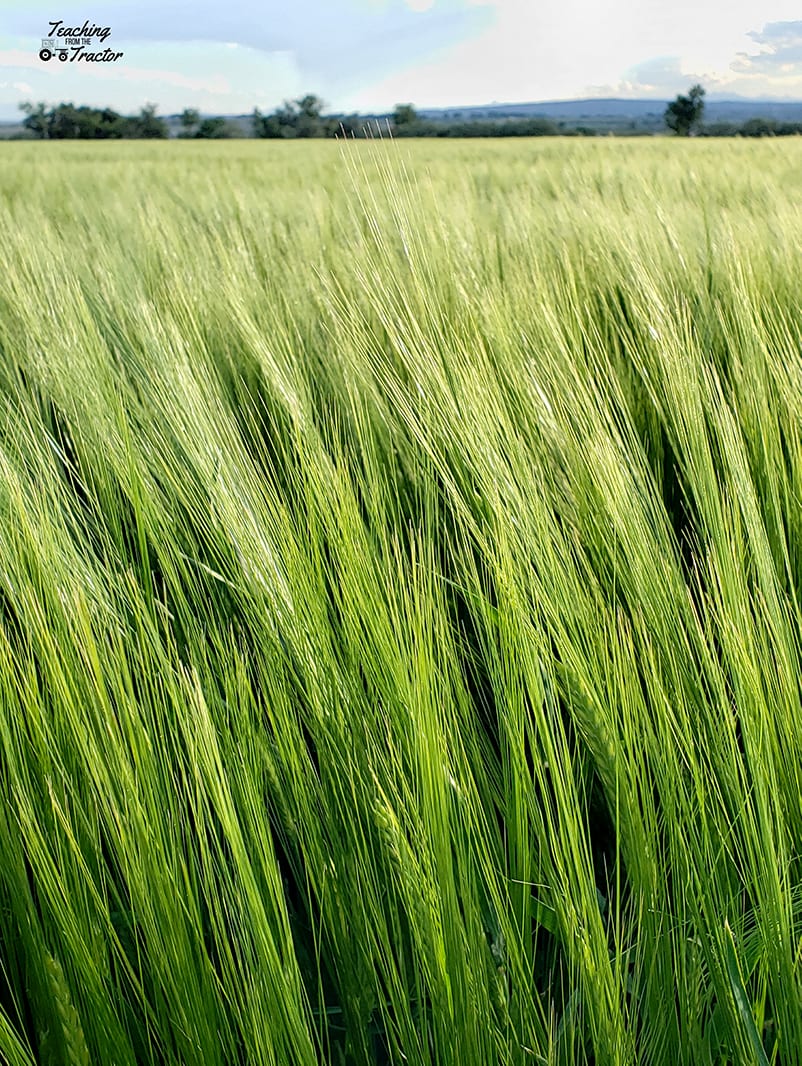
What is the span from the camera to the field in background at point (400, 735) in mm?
427

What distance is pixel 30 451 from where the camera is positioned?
78cm

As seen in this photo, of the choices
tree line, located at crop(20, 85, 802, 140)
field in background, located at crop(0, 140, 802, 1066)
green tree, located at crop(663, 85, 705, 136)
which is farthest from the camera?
green tree, located at crop(663, 85, 705, 136)

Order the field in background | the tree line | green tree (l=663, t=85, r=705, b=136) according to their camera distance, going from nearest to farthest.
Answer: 1. the field in background
2. the tree line
3. green tree (l=663, t=85, r=705, b=136)

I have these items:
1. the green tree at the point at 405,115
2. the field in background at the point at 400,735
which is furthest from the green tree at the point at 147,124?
the field in background at the point at 400,735

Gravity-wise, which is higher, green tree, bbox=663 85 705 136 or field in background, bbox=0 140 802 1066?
green tree, bbox=663 85 705 136

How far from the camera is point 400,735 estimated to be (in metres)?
0.46

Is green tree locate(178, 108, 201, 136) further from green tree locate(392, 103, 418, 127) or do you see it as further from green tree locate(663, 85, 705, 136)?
green tree locate(663, 85, 705, 136)

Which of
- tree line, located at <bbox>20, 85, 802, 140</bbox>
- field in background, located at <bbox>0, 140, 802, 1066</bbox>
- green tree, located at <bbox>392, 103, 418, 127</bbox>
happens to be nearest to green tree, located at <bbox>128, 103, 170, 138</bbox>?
tree line, located at <bbox>20, 85, 802, 140</bbox>

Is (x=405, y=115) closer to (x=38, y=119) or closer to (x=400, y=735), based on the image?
(x=38, y=119)

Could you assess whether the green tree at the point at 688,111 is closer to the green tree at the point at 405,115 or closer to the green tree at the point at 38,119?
the green tree at the point at 405,115

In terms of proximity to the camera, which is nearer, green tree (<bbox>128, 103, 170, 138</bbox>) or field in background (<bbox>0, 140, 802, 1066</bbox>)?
field in background (<bbox>0, 140, 802, 1066</bbox>)

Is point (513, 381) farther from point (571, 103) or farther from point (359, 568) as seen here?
point (571, 103)

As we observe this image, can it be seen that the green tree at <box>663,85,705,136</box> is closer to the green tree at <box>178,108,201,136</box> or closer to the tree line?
the tree line

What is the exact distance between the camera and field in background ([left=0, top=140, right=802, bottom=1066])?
427mm
